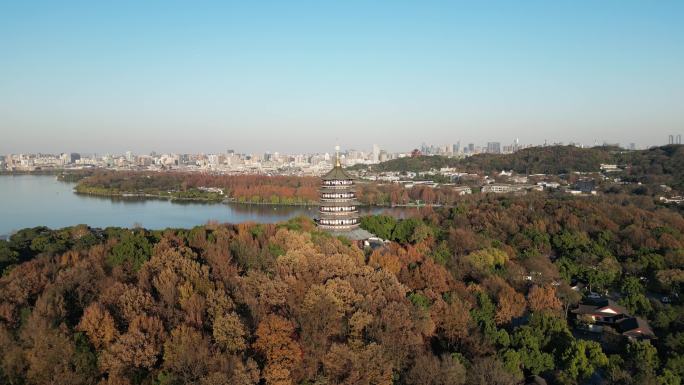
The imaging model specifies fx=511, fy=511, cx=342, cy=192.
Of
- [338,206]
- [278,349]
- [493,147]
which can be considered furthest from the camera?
[493,147]

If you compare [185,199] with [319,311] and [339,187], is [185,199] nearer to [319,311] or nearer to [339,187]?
[339,187]

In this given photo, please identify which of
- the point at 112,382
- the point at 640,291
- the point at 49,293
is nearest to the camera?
the point at 112,382

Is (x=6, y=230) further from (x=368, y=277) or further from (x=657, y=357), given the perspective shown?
(x=657, y=357)

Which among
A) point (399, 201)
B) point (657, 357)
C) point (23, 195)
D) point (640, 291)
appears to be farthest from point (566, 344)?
point (23, 195)

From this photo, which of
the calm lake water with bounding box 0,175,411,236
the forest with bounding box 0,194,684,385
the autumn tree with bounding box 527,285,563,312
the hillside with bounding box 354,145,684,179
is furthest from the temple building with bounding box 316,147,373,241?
the hillside with bounding box 354,145,684,179

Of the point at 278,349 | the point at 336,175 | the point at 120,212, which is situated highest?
the point at 336,175

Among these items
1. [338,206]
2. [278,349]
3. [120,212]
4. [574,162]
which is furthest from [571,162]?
[278,349]
